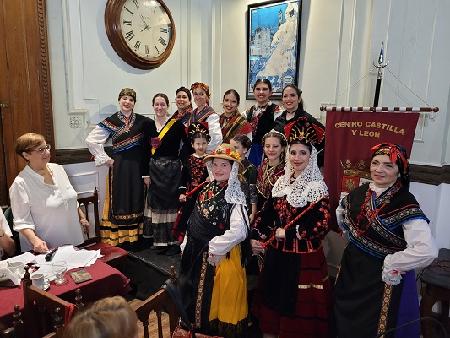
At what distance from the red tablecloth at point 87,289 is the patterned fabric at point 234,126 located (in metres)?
1.67

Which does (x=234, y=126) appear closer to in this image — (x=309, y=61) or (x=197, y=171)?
(x=197, y=171)

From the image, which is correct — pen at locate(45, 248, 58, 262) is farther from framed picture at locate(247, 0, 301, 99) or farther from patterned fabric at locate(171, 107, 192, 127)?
framed picture at locate(247, 0, 301, 99)

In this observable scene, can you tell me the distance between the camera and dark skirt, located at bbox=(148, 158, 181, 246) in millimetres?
3289

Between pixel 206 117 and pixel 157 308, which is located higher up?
pixel 206 117

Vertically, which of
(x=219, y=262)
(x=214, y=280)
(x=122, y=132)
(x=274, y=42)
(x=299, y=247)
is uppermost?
(x=274, y=42)

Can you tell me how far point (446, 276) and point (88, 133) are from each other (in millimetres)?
3164

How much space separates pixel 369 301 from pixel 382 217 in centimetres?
48

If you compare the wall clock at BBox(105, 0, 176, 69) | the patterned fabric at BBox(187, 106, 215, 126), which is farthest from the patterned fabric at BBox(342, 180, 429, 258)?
the wall clock at BBox(105, 0, 176, 69)

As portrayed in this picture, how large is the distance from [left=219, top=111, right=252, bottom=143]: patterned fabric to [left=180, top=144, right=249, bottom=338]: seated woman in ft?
3.76

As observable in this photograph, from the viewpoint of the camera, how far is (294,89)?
2.96 meters

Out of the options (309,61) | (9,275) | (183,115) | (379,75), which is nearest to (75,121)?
(183,115)

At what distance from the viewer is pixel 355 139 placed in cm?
271

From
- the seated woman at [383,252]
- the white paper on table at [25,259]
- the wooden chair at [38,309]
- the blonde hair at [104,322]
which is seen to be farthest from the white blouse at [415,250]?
the white paper on table at [25,259]

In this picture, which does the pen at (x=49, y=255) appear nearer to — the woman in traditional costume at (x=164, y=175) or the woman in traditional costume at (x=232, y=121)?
the woman in traditional costume at (x=164, y=175)
